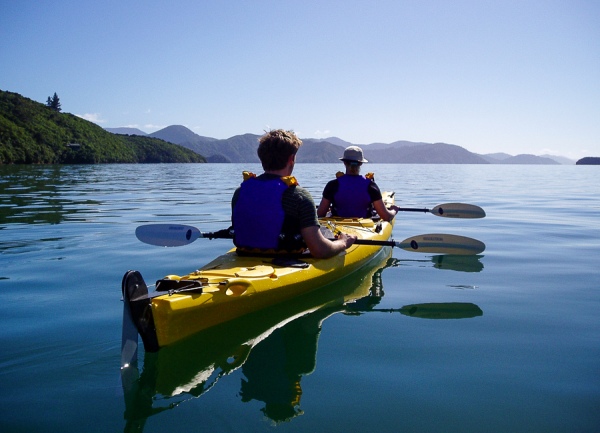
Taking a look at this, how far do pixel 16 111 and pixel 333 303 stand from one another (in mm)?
109928

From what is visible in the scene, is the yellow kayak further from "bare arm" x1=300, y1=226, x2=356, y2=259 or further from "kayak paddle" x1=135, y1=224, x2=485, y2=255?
"kayak paddle" x1=135, y1=224, x2=485, y2=255

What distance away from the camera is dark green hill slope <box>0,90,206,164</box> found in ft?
257

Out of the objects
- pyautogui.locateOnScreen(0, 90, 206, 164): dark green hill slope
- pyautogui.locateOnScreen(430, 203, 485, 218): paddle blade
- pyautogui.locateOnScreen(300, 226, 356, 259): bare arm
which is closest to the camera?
pyautogui.locateOnScreen(300, 226, 356, 259): bare arm

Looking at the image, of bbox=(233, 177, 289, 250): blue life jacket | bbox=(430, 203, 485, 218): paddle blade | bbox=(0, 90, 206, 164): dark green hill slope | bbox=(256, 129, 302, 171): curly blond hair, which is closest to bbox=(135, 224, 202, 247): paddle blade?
bbox=(233, 177, 289, 250): blue life jacket

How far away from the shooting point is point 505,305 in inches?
Answer: 224

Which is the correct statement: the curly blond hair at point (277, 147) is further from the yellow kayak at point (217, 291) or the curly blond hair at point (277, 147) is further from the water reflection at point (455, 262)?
the water reflection at point (455, 262)

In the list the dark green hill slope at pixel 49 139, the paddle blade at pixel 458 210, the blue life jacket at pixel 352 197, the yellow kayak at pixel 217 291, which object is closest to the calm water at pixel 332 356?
the yellow kayak at pixel 217 291

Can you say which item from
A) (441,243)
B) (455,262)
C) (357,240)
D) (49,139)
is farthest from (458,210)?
(49,139)

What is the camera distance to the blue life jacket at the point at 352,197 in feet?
27.9

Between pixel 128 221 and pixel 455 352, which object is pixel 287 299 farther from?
pixel 128 221

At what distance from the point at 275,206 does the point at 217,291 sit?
1213mm

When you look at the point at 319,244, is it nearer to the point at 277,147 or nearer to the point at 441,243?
the point at 277,147

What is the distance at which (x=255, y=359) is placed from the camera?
4035mm

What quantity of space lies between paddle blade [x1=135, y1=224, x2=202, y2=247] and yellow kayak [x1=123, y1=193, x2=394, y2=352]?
0.89 meters
